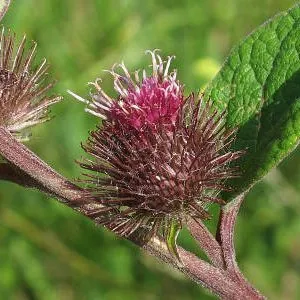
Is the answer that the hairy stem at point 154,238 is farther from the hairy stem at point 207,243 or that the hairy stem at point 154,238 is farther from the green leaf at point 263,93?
the green leaf at point 263,93

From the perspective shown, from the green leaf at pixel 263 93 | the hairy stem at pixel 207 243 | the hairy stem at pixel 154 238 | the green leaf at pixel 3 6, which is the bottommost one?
the hairy stem at pixel 154 238

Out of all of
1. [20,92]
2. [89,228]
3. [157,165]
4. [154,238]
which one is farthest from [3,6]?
[89,228]

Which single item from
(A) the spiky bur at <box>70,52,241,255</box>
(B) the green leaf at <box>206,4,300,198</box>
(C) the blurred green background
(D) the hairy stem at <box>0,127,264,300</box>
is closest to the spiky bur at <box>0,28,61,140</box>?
(D) the hairy stem at <box>0,127,264,300</box>

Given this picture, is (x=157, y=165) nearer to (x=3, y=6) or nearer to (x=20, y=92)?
(x=20, y=92)

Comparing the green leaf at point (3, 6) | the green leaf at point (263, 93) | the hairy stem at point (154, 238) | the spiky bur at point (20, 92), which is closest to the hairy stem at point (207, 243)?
the hairy stem at point (154, 238)

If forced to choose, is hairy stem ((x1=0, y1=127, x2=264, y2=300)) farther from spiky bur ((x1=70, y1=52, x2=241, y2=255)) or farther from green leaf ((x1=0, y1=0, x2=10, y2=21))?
green leaf ((x1=0, y1=0, x2=10, y2=21))

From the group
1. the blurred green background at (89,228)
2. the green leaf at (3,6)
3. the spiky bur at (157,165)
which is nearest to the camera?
the spiky bur at (157,165)
